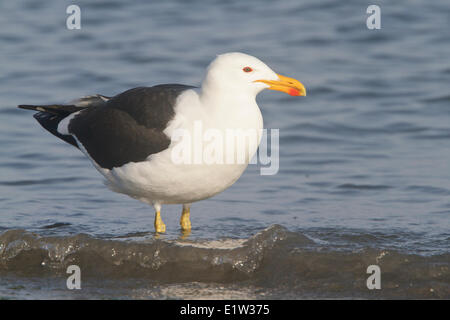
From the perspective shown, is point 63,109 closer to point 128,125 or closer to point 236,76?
point 128,125

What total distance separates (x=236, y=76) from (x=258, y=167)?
10.4ft

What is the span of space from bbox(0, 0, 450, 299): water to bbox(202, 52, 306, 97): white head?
1150 millimetres

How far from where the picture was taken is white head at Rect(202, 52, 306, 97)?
6.23m

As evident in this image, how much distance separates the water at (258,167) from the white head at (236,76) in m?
1.15

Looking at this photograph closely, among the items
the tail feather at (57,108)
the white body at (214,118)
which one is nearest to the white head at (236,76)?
the white body at (214,118)

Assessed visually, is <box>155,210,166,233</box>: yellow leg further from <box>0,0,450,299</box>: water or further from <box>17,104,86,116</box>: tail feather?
<box>17,104,86,116</box>: tail feather

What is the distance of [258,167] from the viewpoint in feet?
30.6

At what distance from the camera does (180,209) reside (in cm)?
815

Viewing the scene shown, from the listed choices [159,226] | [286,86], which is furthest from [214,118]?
[159,226]

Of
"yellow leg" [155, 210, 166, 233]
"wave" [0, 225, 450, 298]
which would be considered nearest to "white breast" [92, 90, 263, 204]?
"wave" [0, 225, 450, 298]

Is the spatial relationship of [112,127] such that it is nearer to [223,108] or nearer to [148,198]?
[148,198]

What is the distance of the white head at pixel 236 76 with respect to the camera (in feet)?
20.4
